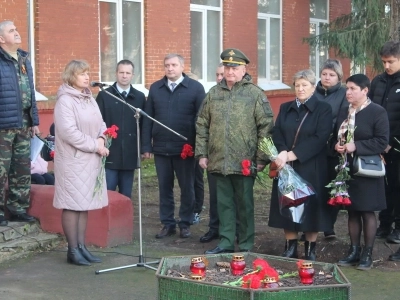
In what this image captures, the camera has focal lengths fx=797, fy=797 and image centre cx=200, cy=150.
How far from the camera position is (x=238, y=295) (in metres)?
4.37

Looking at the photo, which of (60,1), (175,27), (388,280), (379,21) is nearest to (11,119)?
(388,280)

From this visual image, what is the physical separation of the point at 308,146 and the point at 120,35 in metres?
8.09

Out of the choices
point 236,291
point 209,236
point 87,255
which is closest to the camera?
point 236,291

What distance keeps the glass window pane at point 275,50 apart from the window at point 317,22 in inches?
48.4

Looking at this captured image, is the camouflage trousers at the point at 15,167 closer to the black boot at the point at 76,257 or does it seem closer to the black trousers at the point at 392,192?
the black boot at the point at 76,257

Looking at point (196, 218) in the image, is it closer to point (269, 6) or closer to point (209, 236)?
point (209, 236)

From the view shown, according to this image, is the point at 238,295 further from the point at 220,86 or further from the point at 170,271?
the point at 220,86

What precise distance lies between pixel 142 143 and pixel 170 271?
358 centimetres

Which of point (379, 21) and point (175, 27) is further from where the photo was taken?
point (379, 21)

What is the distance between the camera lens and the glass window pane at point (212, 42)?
56.6 ft

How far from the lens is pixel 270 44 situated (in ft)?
64.4

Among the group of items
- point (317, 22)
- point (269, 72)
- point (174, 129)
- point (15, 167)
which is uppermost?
point (317, 22)

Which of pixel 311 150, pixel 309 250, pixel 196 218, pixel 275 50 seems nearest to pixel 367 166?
pixel 311 150

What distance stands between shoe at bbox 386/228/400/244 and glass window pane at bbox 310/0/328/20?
13.5m
